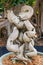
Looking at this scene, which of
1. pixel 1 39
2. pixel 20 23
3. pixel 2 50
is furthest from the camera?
pixel 1 39

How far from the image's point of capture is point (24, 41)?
6.31 feet

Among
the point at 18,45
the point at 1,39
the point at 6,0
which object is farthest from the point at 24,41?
the point at 1,39

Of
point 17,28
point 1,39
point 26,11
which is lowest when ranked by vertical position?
point 1,39

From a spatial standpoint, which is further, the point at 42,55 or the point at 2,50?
the point at 2,50

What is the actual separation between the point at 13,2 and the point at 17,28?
21.4 inches

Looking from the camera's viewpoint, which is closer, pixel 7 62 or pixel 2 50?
pixel 7 62

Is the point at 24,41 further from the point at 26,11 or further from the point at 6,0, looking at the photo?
the point at 6,0

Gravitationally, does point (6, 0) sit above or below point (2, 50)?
above

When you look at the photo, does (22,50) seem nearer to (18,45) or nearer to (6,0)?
(18,45)

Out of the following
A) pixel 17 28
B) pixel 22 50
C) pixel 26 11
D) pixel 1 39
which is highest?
pixel 26 11

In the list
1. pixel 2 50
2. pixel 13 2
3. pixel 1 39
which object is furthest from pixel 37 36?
pixel 13 2

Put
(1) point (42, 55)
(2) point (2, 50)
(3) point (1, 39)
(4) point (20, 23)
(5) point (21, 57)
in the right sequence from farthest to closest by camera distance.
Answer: (3) point (1, 39) → (2) point (2, 50) → (1) point (42, 55) → (5) point (21, 57) → (4) point (20, 23)

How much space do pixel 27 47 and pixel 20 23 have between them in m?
0.28

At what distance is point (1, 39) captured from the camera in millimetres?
3844
